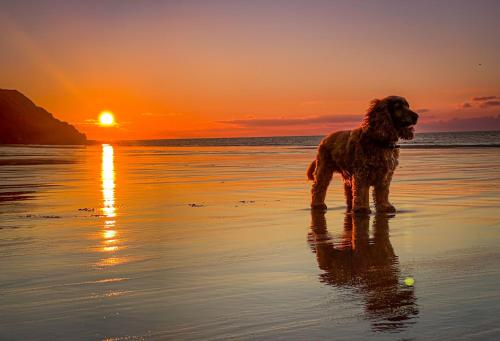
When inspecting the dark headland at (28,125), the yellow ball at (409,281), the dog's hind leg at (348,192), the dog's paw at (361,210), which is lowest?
the yellow ball at (409,281)

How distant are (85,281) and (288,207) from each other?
5.63 m

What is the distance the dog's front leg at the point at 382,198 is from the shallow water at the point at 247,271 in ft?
0.76

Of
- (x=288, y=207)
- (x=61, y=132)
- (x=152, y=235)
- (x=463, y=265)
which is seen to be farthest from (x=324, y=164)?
(x=61, y=132)

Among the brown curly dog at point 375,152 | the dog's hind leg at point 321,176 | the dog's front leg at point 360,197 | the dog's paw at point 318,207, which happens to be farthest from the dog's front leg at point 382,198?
the dog's hind leg at point 321,176

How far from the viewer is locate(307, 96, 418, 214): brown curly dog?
31.1ft

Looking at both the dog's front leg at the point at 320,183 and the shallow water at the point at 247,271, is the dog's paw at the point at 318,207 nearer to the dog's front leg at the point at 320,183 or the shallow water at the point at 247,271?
the dog's front leg at the point at 320,183

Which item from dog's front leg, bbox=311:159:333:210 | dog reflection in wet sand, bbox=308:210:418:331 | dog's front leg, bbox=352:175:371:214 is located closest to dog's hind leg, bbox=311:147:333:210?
dog's front leg, bbox=311:159:333:210

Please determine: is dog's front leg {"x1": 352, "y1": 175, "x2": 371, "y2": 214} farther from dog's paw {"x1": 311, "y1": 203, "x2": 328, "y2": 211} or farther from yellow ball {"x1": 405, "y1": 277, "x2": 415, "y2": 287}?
yellow ball {"x1": 405, "y1": 277, "x2": 415, "y2": 287}

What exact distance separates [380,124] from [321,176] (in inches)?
59.2

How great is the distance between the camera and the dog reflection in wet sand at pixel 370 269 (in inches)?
152

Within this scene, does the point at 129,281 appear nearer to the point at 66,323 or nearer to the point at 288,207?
the point at 66,323

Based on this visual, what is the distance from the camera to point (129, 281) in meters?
4.88

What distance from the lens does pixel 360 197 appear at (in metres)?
9.34

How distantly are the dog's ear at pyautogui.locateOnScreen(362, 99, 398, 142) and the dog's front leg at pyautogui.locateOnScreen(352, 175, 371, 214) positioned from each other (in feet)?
2.27
